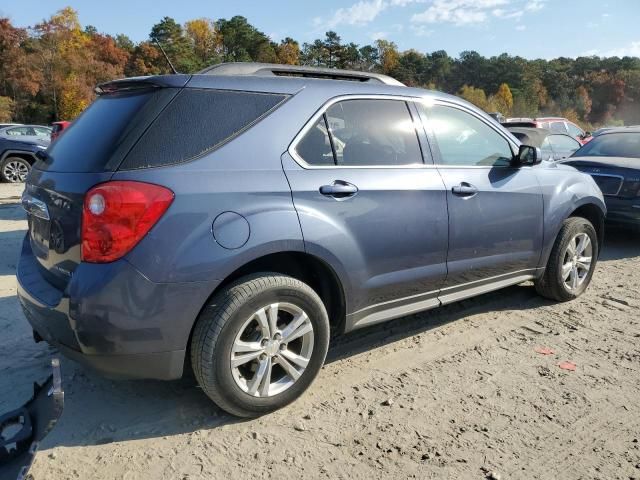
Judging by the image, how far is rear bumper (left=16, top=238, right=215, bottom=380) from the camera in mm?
2348

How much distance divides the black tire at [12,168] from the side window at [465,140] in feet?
39.6

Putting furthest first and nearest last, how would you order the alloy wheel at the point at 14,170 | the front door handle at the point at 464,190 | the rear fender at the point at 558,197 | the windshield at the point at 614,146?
the alloy wheel at the point at 14,170 < the windshield at the point at 614,146 < the rear fender at the point at 558,197 < the front door handle at the point at 464,190

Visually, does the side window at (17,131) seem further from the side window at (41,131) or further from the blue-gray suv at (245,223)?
the blue-gray suv at (245,223)

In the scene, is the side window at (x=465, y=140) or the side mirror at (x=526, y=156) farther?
the side mirror at (x=526, y=156)

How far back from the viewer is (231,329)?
101 inches

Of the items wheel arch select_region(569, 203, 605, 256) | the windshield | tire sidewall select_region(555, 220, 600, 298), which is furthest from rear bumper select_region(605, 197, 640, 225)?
tire sidewall select_region(555, 220, 600, 298)

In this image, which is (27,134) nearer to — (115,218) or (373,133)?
(373,133)

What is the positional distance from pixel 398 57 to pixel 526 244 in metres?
104

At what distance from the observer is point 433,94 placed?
3703 millimetres

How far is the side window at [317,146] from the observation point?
2.92 metres

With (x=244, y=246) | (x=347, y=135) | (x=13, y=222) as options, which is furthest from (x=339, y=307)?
(x=13, y=222)

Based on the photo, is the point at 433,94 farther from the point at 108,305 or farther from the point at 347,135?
the point at 108,305

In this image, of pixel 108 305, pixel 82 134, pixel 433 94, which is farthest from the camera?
pixel 433 94

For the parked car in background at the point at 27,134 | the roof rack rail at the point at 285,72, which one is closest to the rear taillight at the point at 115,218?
the roof rack rail at the point at 285,72
